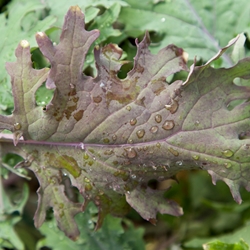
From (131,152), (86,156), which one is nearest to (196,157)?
(131,152)

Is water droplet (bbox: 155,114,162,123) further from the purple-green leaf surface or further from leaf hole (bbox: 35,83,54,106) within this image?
leaf hole (bbox: 35,83,54,106)

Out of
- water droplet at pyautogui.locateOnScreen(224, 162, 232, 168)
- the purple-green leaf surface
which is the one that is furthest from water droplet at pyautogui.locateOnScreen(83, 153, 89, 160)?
water droplet at pyautogui.locateOnScreen(224, 162, 232, 168)

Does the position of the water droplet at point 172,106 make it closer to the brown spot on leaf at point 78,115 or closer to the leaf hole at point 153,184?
the brown spot on leaf at point 78,115

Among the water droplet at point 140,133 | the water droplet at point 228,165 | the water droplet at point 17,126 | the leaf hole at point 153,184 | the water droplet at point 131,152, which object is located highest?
the water droplet at point 17,126

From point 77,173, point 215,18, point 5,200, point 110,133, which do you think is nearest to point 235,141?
point 110,133

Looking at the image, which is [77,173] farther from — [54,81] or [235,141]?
[235,141]

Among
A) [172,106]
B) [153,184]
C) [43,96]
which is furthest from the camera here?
[153,184]

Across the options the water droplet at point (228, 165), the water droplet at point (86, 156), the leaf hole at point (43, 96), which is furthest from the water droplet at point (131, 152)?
the leaf hole at point (43, 96)

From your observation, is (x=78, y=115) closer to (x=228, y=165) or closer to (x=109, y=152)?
(x=109, y=152)
